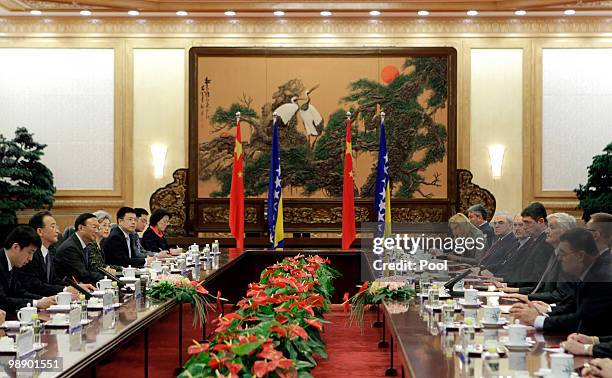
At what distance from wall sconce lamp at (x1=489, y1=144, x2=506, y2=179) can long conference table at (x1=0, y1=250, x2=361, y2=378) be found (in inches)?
130

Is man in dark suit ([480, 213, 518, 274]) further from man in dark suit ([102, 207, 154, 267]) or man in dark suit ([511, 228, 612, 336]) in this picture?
man in dark suit ([511, 228, 612, 336])

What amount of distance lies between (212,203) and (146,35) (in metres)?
2.61

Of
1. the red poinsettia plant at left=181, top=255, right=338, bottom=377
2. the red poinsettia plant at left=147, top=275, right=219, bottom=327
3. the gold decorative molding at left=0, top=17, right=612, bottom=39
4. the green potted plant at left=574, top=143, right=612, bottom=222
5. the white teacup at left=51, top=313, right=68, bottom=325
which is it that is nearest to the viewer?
the red poinsettia plant at left=181, top=255, right=338, bottom=377

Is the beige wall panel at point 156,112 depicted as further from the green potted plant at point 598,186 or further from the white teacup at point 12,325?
the white teacup at point 12,325

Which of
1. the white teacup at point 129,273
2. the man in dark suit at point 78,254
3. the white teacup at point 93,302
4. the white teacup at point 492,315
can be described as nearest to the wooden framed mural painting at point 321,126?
the man in dark suit at point 78,254

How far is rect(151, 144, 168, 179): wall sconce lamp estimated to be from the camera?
12.2 m

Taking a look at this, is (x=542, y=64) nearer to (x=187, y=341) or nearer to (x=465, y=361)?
(x=187, y=341)

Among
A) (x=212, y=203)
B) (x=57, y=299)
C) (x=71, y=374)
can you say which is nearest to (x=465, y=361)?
(x=71, y=374)

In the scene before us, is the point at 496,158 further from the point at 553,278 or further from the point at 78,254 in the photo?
the point at 78,254

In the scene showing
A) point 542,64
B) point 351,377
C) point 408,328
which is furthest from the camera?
point 542,64

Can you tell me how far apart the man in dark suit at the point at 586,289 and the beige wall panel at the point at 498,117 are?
8369mm

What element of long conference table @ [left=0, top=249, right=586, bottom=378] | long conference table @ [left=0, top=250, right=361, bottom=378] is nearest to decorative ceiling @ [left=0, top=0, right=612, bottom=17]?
long conference table @ [left=0, top=250, right=361, bottom=378]

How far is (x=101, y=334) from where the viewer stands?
3.79m

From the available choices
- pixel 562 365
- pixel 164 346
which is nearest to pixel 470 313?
pixel 562 365
